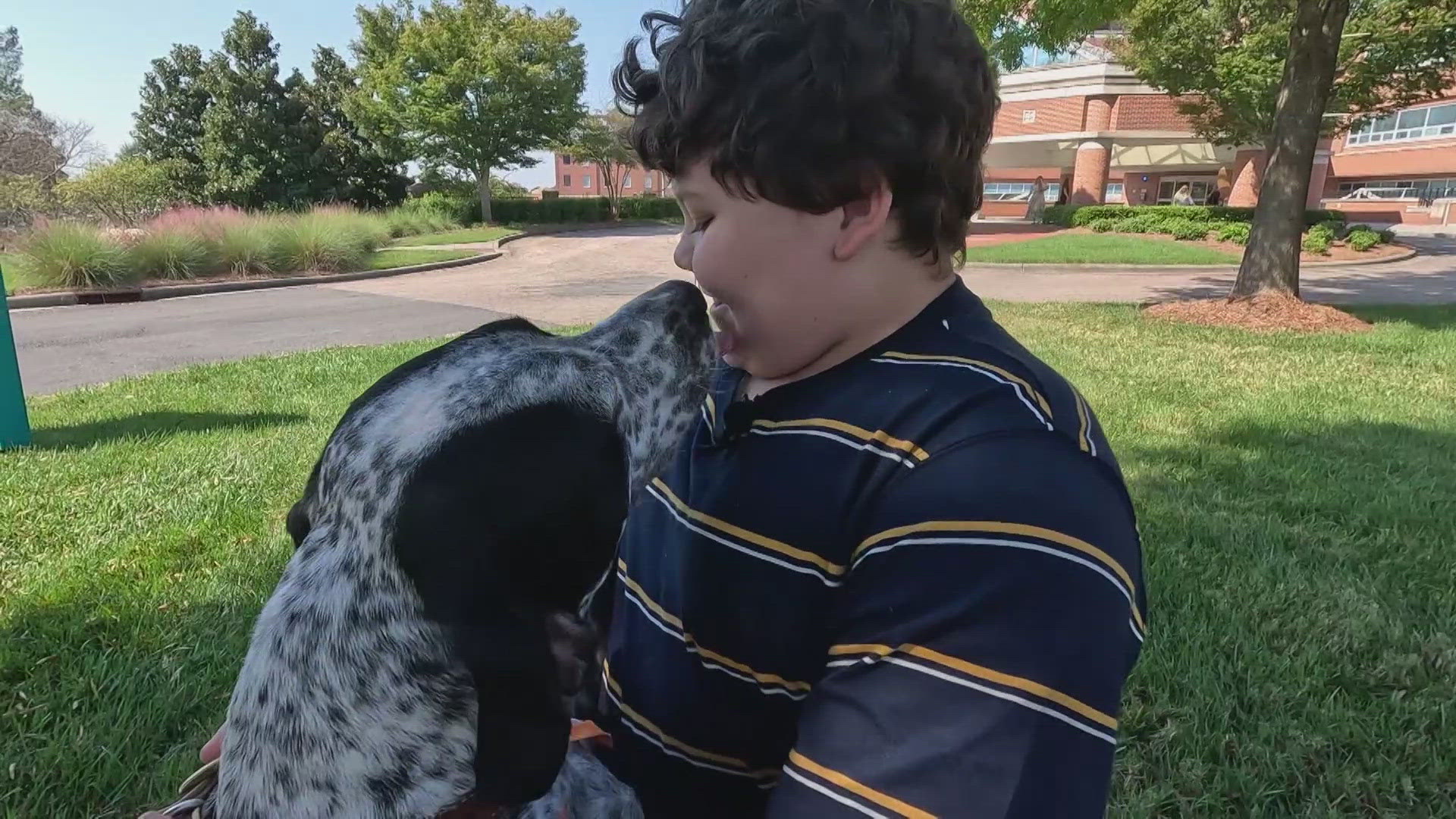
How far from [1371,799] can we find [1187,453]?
10.6 ft

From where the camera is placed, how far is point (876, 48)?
1.25 m

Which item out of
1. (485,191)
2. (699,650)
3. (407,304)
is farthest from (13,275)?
(485,191)

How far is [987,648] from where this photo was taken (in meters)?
1.00

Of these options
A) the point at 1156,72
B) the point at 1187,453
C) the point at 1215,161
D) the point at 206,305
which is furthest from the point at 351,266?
the point at 1215,161

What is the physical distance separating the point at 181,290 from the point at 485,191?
24598mm

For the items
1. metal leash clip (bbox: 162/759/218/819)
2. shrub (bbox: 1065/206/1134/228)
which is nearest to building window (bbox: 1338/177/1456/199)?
shrub (bbox: 1065/206/1134/228)

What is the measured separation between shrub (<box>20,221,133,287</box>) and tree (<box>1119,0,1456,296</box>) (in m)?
17.6

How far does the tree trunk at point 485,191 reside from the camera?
39.9 m

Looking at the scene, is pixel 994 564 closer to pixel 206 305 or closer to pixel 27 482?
pixel 27 482

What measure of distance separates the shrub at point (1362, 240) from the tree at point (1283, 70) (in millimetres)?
3269

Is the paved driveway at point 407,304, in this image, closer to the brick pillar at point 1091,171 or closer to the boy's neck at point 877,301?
the boy's neck at point 877,301

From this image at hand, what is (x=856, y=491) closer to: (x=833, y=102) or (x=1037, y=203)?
(x=833, y=102)

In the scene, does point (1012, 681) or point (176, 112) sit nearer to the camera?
point (1012, 681)

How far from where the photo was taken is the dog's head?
72.9 inches
